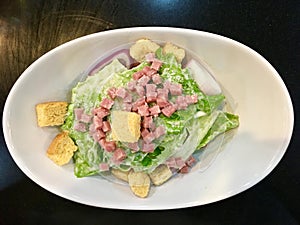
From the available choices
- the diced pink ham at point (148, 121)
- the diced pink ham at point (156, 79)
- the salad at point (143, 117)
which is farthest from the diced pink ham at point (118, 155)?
the diced pink ham at point (156, 79)

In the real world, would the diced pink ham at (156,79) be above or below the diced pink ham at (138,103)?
above

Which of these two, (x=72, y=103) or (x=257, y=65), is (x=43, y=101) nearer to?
(x=72, y=103)

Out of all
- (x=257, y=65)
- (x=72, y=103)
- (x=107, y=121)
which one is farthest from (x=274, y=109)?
(x=72, y=103)

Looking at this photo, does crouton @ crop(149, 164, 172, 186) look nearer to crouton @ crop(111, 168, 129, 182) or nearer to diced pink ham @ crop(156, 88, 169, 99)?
crouton @ crop(111, 168, 129, 182)

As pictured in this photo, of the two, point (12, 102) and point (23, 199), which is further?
point (23, 199)

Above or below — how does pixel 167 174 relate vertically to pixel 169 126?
below

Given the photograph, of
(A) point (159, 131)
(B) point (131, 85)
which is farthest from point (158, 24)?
(A) point (159, 131)

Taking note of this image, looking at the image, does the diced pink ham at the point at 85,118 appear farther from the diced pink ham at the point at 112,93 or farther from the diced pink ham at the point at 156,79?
the diced pink ham at the point at 156,79
